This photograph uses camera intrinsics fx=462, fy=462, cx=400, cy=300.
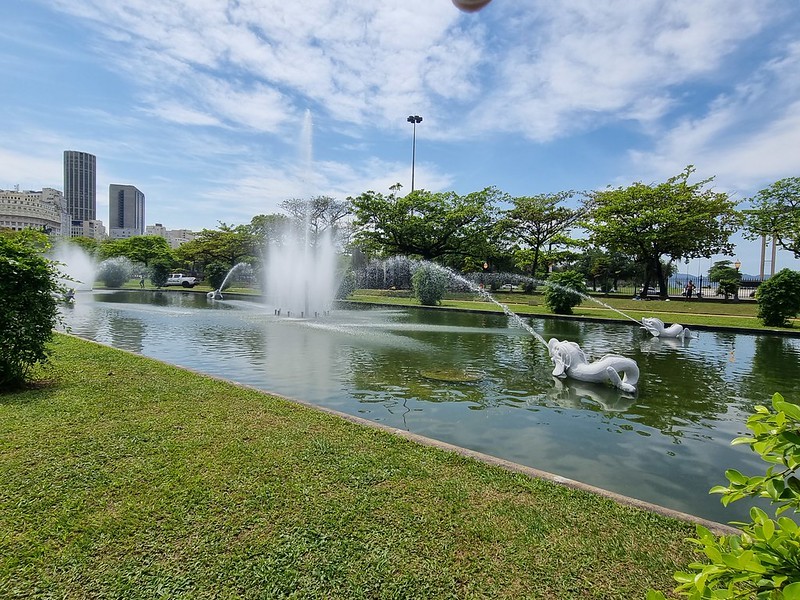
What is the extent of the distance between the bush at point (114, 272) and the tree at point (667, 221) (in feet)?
158

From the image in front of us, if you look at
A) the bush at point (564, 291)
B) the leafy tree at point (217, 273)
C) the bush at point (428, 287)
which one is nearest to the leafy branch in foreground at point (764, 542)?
the bush at point (564, 291)

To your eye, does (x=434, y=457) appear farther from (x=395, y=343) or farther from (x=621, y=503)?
(x=395, y=343)

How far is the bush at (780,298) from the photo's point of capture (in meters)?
18.2

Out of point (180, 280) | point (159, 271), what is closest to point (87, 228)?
point (180, 280)

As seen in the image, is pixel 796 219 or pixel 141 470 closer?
pixel 141 470

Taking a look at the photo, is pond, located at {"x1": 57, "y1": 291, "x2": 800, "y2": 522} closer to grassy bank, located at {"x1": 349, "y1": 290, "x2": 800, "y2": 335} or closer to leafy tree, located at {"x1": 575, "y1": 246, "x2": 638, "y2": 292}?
grassy bank, located at {"x1": 349, "y1": 290, "x2": 800, "y2": 335}

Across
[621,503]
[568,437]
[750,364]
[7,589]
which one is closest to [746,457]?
[568,437]

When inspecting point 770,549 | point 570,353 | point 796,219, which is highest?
point 796,219

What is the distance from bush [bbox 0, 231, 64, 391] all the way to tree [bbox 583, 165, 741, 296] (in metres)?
35.9

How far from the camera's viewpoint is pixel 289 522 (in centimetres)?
314

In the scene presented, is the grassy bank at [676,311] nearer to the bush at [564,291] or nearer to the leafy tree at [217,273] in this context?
the bush at [564,291]

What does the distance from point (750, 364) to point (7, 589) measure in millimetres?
13817

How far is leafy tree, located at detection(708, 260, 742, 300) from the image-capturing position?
34.8 meters

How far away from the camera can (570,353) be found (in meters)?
8.92
